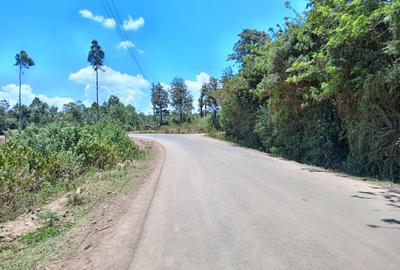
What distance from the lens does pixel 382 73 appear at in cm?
1193

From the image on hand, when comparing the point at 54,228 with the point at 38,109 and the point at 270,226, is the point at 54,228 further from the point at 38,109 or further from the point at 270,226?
the point at 38,109

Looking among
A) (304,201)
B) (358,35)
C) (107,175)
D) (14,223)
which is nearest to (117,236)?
(14,223)

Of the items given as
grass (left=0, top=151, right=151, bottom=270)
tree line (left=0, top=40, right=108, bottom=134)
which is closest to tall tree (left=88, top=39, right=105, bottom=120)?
tree line (left=0, top=40, right=108, bottom=134)

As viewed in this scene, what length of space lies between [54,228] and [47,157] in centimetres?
794

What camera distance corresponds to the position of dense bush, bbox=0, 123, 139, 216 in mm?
11477

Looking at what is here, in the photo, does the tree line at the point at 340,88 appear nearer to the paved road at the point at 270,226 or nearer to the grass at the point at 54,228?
the paved road at the point at 270,226

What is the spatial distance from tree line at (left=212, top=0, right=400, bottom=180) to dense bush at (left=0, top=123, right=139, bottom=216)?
8974 mm

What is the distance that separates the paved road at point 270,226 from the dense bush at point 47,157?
4350 millimetres

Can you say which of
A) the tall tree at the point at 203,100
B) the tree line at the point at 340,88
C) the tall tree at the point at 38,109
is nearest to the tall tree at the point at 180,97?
the tall tree at the point at 203,100

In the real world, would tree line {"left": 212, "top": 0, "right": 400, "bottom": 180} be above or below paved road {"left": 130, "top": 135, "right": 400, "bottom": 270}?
above

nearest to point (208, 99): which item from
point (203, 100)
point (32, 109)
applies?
point (203, 100)

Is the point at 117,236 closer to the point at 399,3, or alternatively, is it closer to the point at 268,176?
the point at 268,176

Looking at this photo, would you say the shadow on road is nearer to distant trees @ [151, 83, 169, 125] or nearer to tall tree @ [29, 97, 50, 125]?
distant trees @ [151, 83, 169, 125]

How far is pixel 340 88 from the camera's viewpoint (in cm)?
1423
